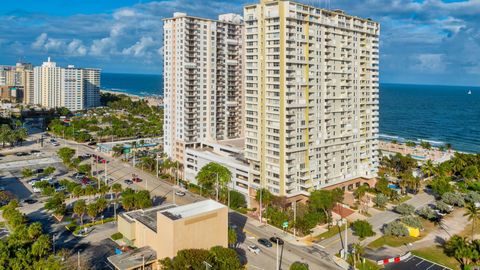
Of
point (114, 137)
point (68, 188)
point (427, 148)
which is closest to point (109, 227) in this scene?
point (68, 188)

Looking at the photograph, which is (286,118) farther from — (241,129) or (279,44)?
(241,129)

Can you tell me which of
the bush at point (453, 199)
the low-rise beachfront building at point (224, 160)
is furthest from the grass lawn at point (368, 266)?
the bush at point (453, 199)

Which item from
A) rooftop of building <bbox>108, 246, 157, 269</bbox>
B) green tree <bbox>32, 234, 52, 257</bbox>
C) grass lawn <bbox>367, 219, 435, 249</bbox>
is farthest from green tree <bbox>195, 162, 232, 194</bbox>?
green tree <bbox>32, 234, 52, 257</bbox>

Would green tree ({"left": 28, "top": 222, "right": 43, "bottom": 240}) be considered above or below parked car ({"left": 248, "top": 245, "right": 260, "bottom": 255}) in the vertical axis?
above

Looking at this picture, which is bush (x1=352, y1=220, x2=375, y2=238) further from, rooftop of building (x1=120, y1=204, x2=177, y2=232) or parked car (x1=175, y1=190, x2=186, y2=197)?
parked car (x1=175, y1=190, x2=186, y2=197)

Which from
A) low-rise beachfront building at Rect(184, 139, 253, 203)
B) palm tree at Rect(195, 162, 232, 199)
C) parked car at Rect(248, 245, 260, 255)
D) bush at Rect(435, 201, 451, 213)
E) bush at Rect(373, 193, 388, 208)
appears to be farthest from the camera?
low-rise beachfront building at Rect(184, 139, 253, 203)

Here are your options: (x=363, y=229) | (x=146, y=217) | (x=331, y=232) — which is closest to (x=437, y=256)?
(x=363, y=229)

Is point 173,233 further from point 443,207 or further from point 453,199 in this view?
point 453,199
